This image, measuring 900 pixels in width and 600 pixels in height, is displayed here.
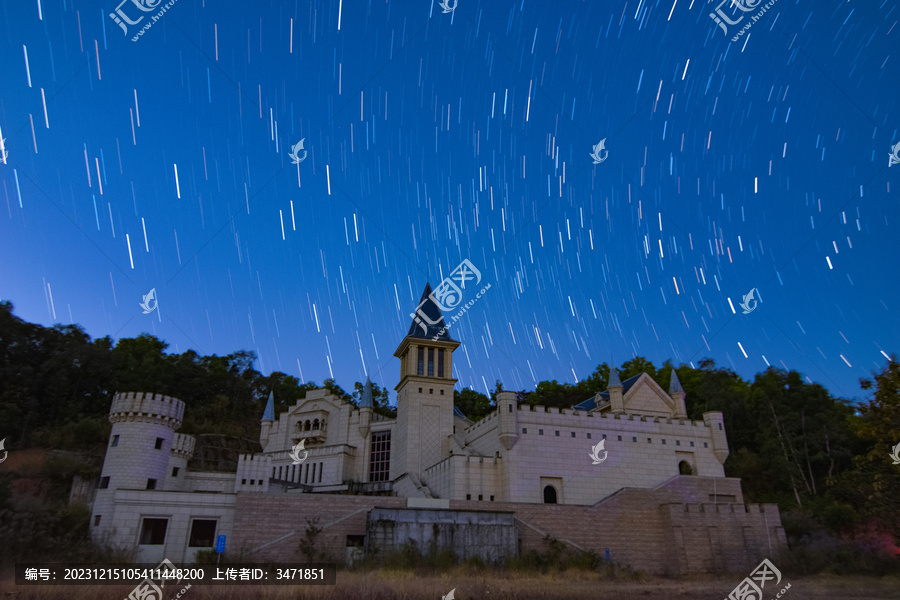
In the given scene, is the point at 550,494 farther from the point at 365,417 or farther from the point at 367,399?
the point at 367,399

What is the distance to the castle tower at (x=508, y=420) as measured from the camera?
1396 inches

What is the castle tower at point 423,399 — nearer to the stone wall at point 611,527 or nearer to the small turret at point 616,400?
the stone wall at point 611,527

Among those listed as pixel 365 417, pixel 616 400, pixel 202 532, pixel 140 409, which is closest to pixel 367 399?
pixel 365 417

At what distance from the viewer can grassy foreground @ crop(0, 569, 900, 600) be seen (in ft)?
51.4

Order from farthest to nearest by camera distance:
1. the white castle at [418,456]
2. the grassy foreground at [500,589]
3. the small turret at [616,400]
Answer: the small turret at [616,400] < the white castle at [418,456] < the grassy foreground at [500,589]

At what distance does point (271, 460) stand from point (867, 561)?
39.7 meters

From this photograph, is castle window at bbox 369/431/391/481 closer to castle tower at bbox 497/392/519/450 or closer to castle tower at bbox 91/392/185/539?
castle tower at bbox 497/392/519/450

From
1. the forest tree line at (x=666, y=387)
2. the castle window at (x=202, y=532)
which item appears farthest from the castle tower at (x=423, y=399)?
the forest tree line at (x=666, y=387)

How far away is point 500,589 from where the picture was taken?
18.1m

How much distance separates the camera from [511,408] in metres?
36.2

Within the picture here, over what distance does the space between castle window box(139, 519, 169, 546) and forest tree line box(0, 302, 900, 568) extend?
639cm

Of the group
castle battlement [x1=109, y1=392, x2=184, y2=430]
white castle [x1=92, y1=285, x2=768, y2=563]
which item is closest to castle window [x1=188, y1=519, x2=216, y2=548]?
white castle [x1=92, y1=285, x2=768, y2=563]

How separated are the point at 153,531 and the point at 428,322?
79.7 feet

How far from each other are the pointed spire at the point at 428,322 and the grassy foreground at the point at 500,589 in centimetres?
2238
